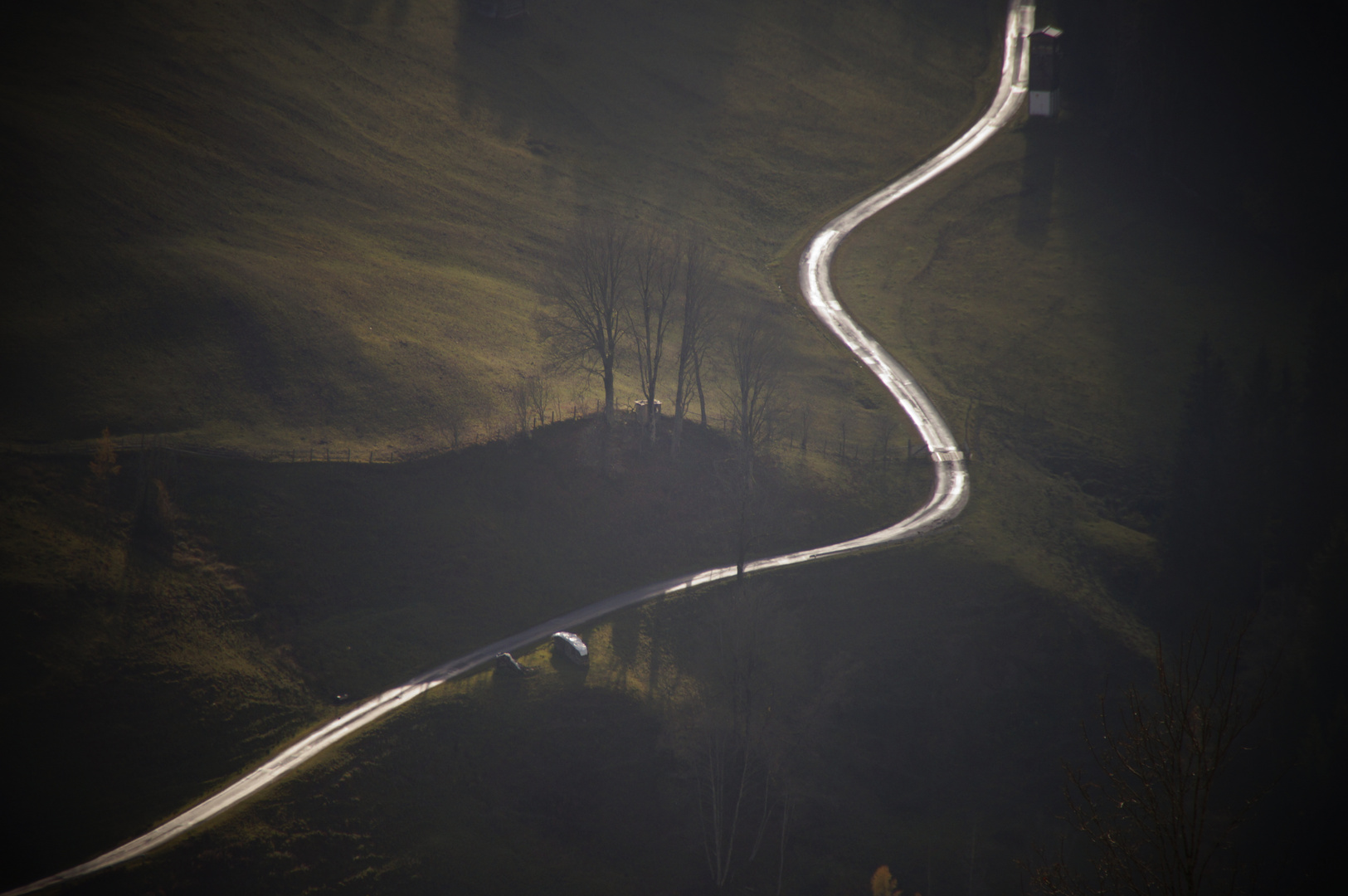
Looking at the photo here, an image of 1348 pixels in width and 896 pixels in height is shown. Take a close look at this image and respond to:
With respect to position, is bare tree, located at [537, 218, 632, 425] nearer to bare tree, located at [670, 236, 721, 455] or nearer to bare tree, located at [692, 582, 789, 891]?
bare tree, located at [670, 236, 721, 455]

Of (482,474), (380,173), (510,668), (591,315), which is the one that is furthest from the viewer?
(380,173)

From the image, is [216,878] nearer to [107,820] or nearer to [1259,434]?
[107,820]

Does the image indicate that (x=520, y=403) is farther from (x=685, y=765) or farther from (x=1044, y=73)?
(x=1044, y=73)

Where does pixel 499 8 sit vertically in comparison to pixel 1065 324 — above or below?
above

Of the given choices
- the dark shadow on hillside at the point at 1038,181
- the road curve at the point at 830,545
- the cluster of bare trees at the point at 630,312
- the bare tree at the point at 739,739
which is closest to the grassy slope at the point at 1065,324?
the dark shadow on hillside at the point at 1038,181

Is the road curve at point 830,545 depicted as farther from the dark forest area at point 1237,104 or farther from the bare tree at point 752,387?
the dark forest area at point 1237,104

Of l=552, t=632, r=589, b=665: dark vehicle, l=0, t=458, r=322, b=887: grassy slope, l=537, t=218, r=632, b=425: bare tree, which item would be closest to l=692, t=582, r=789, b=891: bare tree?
l=552, t=632, r=589, b=665: dark vehicle

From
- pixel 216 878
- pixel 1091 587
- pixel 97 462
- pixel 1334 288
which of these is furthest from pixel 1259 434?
pixel 97 462

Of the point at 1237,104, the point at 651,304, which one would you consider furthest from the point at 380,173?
the point at 1237,104
